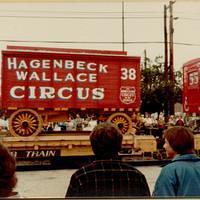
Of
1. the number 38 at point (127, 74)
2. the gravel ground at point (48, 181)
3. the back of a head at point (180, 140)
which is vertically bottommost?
the gravel ground at point (48, 181)

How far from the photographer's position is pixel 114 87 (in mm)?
17328

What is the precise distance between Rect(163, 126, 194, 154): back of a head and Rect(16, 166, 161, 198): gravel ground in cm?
691

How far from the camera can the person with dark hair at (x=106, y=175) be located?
291 centimetres

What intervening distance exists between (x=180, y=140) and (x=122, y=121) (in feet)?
46.5

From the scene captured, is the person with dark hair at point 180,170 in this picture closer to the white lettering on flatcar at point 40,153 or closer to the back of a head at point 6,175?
the back of a head at point 6,175

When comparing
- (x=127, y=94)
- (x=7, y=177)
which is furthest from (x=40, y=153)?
(x=7, y=177)

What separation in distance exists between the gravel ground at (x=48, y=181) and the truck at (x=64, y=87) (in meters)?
2.00

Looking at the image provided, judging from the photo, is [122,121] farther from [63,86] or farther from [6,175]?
[6,175]

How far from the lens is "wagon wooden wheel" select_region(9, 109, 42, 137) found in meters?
16.1

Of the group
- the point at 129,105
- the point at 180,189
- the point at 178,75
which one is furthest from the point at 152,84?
the point at 180,189

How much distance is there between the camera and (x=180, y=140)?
10.2ft

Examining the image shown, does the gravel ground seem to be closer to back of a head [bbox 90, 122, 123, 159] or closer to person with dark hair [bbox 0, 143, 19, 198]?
back of a head [bbox 90, 122, 123, 159]

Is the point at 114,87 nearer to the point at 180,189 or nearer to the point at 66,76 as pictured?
the point at 66,76

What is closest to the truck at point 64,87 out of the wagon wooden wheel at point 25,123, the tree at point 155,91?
the wagon wooden wheel at point 25,123
